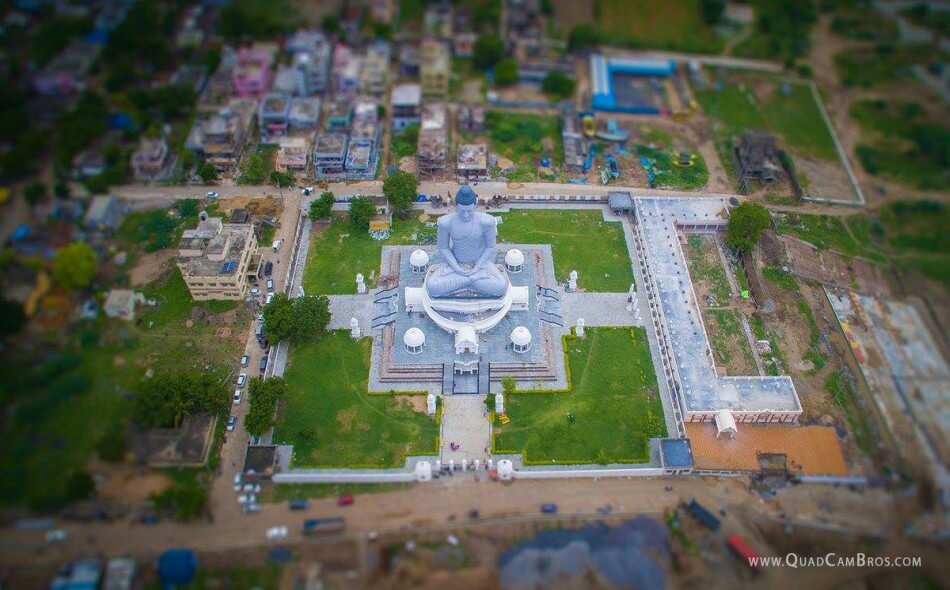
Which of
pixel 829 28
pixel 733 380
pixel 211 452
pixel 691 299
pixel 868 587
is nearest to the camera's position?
pixel 868 587

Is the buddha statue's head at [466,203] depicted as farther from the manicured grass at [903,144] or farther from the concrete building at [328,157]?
the manicured grass at [903,144]

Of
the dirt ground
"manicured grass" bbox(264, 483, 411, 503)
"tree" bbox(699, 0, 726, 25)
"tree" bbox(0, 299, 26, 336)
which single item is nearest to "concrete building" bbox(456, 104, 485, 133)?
the dirt ground

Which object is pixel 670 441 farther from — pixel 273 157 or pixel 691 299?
pixel 273 157

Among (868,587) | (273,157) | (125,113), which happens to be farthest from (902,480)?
(125,113)

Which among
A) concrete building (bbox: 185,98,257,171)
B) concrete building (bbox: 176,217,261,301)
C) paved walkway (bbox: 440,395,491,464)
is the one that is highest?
concrete building (bbox: 185,98,257,171)

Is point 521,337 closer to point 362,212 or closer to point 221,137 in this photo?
point 362,212

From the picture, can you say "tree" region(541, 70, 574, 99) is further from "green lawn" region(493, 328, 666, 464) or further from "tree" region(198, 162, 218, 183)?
"tree" region(198, 162, 218, 183)

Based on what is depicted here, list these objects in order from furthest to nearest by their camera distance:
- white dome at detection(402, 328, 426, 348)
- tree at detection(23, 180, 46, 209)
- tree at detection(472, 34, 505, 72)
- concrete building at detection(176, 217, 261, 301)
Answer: tree at detection(472, 34, 505, 72) → tree at detection(23, 180, 46, 209) → concrete building at detection(176, 217, 261, 301) → white dome at detection(402, 328, 426, 348)
